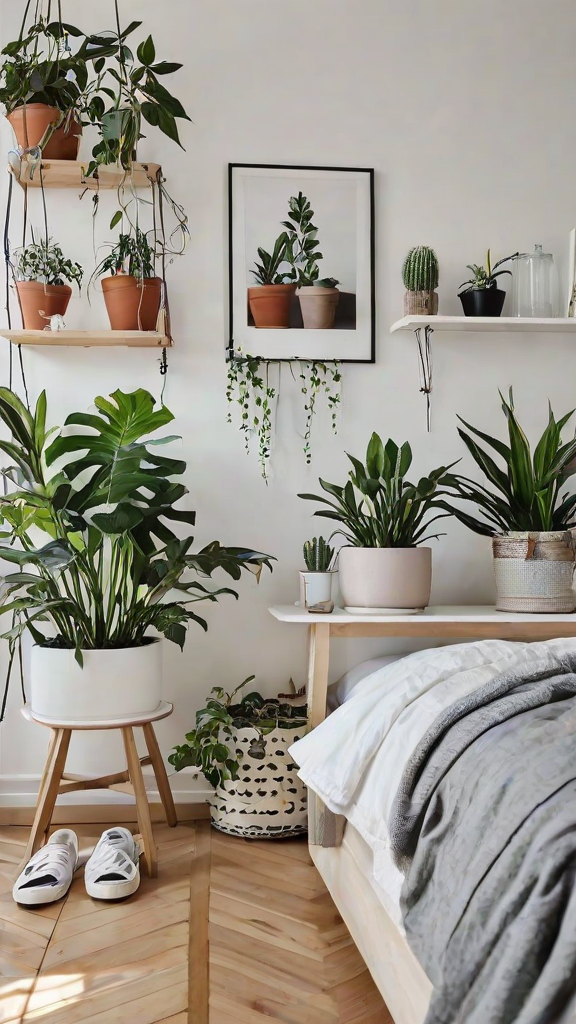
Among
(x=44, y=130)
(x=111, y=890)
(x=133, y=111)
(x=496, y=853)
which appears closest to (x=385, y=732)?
(x=496, y=853)

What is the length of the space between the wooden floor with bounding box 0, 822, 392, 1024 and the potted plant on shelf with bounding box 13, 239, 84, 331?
1428 millimetres

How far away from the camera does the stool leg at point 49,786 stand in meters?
2.03

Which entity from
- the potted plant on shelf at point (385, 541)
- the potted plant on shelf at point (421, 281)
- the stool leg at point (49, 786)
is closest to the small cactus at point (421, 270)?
the potted plant on shelf at point (421, 281)

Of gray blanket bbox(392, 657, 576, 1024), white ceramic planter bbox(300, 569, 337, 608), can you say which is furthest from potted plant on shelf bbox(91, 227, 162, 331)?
gray blanket bbox(392, 657, 576, 1024)

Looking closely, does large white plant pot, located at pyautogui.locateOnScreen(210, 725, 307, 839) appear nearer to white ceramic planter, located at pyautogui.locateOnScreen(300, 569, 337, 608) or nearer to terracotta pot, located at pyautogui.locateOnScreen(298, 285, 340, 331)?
white ceramic planter, located at pyautogui.locateOnScreen(300, 569, 337, 608)

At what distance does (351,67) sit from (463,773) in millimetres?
2191

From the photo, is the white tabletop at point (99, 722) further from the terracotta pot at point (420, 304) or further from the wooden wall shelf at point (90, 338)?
the terracotta pot at point (420, 304)

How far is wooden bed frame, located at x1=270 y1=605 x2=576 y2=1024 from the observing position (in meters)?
1.35

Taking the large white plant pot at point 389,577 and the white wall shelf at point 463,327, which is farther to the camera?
the white wall shelf at point 463,327

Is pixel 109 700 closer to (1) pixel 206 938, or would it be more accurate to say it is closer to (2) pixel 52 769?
(2) pixel 52 769

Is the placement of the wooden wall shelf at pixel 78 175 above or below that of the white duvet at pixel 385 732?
above

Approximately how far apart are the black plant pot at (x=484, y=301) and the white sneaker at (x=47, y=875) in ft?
5.95

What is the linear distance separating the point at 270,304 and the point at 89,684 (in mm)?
1189

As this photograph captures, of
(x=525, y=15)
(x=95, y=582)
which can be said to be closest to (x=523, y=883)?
(x=95, y=582)
